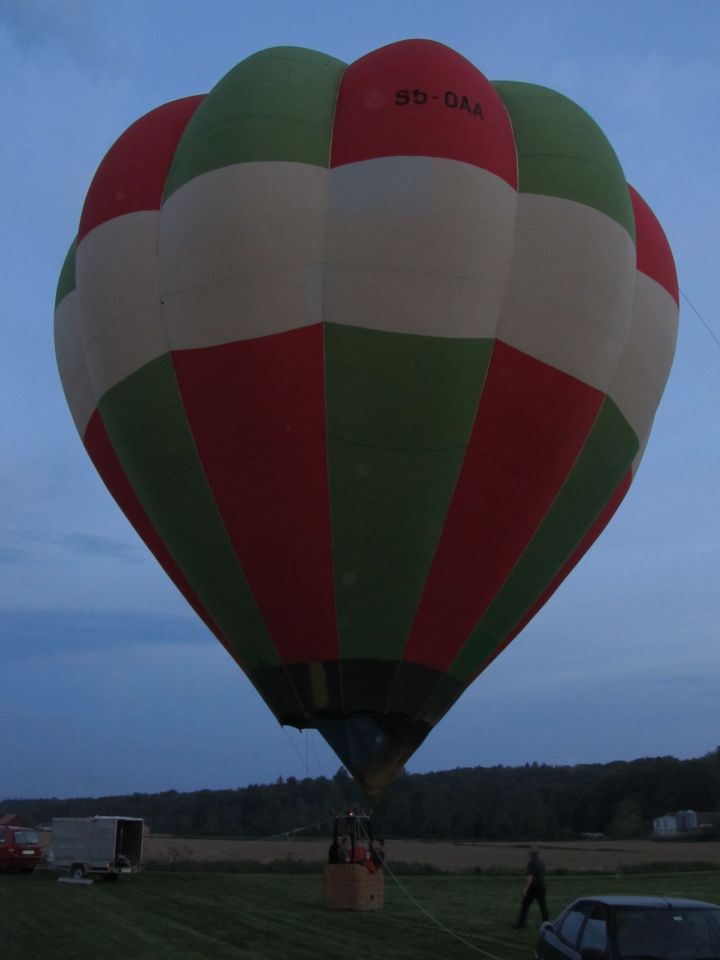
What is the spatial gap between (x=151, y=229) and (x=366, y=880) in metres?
7.91

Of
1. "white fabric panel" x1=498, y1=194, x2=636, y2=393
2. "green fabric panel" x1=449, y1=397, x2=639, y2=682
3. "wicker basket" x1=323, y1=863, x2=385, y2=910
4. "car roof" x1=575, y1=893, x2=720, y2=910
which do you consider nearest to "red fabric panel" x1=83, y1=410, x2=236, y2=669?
"green fabric panel" x1=449, y1=397, x2=639, y2=682

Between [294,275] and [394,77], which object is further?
[394,77]

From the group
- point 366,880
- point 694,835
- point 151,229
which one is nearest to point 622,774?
point 694,835

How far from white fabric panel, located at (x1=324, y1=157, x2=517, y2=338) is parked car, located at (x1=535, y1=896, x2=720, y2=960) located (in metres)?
5.81

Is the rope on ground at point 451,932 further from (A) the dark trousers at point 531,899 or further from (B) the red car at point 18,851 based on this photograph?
(B) the red car at point 18,851

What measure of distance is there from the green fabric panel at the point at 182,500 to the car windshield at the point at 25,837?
12.6 meters

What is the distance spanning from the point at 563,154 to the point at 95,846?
49.9 feet

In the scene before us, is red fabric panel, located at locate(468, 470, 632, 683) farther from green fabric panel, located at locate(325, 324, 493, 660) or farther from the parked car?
the parked car

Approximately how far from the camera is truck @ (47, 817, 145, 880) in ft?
65.3

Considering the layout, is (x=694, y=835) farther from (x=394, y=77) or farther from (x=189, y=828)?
(x=394, y=77)

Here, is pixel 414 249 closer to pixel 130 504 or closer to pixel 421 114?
pixel 421 114

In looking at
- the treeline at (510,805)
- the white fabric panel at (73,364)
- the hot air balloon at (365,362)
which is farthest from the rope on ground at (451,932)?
the treeline at (510,805)

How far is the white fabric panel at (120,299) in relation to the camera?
11414 mm

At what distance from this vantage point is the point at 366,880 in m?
12.6
